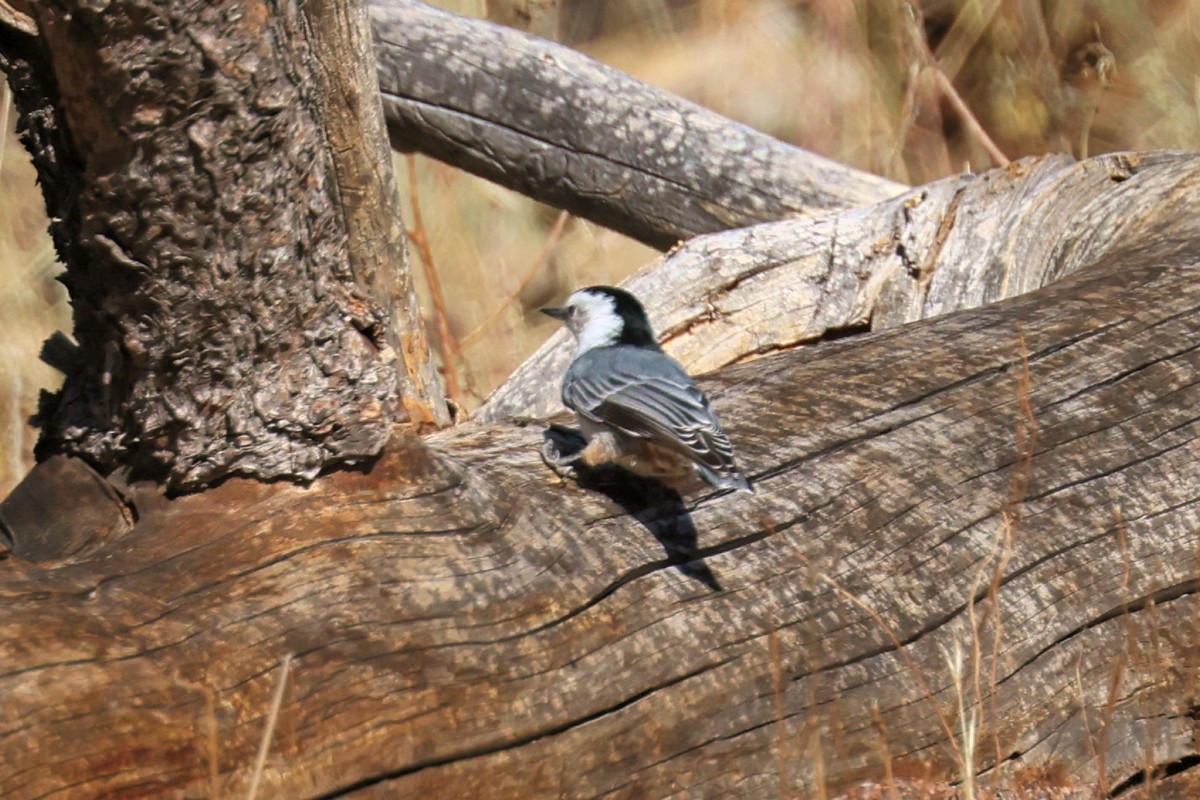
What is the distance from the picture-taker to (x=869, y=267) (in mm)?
4684

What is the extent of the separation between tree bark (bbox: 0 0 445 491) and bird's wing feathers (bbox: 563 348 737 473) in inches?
22.6

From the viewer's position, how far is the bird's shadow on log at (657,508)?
2.65 m

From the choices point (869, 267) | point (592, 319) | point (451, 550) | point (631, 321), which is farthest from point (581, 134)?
point (451, 550)

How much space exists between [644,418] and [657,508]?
19 cm

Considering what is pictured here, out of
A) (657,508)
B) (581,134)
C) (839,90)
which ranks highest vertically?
(839,90)

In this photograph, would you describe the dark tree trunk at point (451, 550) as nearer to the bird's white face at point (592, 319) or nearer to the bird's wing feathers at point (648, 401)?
the bird's wing feathers at point (648, 401)

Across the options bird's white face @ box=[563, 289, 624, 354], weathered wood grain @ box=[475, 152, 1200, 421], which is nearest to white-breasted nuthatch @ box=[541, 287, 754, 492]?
bird's white face @ box=[563, 289, 624, 354]

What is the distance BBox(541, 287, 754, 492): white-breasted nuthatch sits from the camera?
2.68 metres

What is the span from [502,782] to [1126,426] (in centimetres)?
166

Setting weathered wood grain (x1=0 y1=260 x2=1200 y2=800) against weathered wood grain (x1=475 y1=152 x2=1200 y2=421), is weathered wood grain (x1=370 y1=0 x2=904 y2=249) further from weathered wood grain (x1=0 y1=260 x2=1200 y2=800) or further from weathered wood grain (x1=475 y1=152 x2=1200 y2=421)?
weathered wood grain (x1=0 y1=260 x2=1200 y2=800)

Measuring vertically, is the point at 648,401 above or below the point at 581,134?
below

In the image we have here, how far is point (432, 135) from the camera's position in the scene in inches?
209

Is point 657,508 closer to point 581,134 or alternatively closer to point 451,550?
point 451,550

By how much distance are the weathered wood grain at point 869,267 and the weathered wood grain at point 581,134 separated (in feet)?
1.85
